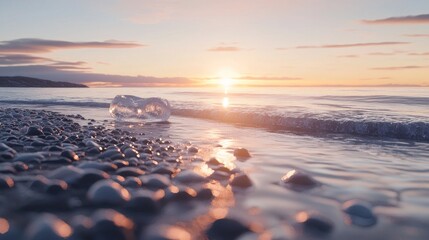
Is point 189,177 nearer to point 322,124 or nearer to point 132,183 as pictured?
point 132,183

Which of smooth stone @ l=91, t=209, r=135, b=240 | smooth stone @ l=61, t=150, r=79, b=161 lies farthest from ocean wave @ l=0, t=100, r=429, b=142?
smooth stone @ l=91, t=209, r=135, b=240

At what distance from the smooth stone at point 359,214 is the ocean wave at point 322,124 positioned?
17.4ft

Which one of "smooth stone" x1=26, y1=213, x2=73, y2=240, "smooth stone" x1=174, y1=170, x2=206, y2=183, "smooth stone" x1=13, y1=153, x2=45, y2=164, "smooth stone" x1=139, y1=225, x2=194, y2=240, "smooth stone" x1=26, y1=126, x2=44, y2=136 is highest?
"smooth stone" x1=26, y1=213, x2=73, y2=240

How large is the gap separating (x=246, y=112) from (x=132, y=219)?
820 centimetres

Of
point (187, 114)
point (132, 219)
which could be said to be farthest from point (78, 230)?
point (187, 114)

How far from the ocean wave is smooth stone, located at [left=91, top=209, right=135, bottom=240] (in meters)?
6.16

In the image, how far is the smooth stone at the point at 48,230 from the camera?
161 cm

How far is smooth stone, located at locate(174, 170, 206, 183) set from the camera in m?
2.91

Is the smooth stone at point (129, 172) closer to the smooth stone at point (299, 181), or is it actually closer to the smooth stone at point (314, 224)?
the smooth stone at point (299, 181)

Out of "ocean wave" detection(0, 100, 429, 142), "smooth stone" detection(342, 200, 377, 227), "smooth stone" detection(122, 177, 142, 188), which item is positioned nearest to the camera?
"smooth stone" detection(342, 200, 377, 227)

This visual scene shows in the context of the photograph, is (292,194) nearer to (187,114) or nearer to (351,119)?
(351,119)

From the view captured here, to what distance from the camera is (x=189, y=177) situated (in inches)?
116

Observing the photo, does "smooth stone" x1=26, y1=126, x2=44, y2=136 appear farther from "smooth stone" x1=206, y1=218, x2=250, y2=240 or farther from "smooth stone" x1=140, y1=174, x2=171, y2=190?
"smooth stone" x1=206, y1=218, x2=250, y2=240

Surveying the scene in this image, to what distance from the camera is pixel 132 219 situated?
6.47ft
